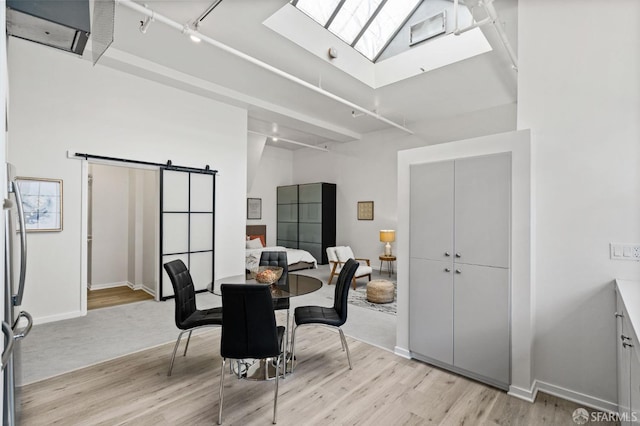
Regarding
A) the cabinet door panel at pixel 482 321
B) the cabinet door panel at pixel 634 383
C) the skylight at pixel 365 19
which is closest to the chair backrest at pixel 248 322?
the cabinet door panel at pixel 482 321

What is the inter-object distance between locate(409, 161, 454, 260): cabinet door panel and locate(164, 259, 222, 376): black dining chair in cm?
189

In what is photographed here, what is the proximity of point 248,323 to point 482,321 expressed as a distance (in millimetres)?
1841

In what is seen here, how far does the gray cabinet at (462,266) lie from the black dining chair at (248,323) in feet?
4.93

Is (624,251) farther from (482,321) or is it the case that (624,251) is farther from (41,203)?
(41,203)

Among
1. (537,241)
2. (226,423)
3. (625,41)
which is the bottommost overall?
(226,423)

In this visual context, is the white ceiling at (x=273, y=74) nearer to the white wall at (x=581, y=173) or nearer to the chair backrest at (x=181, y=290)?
the white wall at (x=581, y=173)

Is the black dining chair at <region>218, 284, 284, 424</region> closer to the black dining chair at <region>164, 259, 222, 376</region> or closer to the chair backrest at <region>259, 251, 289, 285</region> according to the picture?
the black dining chair at <region>164, 259, 222, 376</region>

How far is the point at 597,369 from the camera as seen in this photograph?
223 cm

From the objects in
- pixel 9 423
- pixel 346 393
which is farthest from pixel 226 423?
pixel 9 423

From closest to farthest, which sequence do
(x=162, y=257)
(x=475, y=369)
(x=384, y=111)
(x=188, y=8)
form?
1. (x=475, y=369)
2. (x=188, y=8)
3. (x=162, y=257)
4. (x=384, y=111)

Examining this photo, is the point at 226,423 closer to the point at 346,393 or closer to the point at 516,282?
the point at 346,393

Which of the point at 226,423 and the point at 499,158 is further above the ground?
the point at 499,158

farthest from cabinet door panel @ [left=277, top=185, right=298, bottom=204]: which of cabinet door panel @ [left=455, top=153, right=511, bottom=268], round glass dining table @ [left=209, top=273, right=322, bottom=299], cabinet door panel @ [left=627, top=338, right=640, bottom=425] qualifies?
cabinet door panel @ [left=627, top=338, right=640, bottom=425]

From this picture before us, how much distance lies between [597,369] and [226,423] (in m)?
2.57
